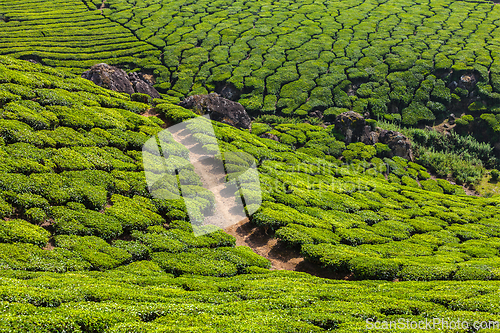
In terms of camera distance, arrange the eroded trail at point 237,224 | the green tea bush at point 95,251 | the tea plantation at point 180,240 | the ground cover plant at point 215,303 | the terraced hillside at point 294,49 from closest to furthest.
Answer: the ground cover plant at point 215,303, the tea plantation at point 180,240, the green tea bush at point 95,251, the eroded trail at point 237,224, the terraced hillside at point 294,49

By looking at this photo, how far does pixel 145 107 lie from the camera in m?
32.3

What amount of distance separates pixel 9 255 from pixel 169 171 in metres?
11.9

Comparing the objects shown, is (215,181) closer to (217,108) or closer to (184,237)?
(184,237)

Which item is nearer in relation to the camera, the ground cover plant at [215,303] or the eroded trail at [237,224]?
the ground cover plant at [215,303]

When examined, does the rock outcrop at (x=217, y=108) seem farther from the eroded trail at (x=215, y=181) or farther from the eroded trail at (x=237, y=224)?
the eroded trail at (x=237, y=224)

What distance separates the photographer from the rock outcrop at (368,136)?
44.5 meters

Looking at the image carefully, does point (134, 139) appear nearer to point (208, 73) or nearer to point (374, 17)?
point (208, 73)

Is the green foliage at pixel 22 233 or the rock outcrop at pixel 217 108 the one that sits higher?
the green foliage at pixel 22 233

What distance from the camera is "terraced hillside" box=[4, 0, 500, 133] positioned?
5188 centimetres

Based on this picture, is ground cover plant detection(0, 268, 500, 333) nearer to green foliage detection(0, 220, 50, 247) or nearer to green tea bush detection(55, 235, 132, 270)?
green tea bush detection(55, 235, 132, 270)

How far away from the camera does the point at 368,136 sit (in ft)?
147

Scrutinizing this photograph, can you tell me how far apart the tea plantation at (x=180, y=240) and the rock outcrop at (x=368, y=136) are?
42.7 ft

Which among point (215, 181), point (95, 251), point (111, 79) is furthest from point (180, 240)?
point (111, 79)

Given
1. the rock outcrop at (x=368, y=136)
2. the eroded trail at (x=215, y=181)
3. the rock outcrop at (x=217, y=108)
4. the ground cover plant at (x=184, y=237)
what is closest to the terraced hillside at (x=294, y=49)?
the rock outcrop at (x=368, y=136)
